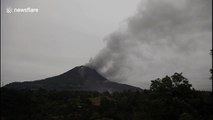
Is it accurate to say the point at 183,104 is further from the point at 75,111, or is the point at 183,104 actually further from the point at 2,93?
the point at 2,93

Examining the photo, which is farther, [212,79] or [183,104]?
[183,104]

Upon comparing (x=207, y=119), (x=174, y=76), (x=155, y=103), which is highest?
(x=174, y=76)

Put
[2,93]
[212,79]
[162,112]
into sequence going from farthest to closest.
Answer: [2,93], [162,112], [212,79]

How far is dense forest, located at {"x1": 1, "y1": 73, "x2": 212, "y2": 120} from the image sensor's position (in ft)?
112

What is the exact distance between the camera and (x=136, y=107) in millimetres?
73312

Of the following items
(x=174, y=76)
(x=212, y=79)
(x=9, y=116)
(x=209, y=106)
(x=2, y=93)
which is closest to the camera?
(x=212, y=79)

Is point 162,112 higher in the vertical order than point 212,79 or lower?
lower

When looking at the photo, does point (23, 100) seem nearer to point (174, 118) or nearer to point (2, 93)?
point (2, 93)

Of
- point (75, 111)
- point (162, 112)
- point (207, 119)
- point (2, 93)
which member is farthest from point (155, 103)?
point (2, 93)

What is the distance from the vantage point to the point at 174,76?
35.8 metres

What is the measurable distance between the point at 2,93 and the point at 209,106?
4787cm

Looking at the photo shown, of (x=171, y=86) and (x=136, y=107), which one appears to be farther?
(x=136, y=107)

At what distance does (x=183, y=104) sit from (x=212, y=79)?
5.85 m

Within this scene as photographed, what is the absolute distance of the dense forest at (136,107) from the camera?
34.2 metres
